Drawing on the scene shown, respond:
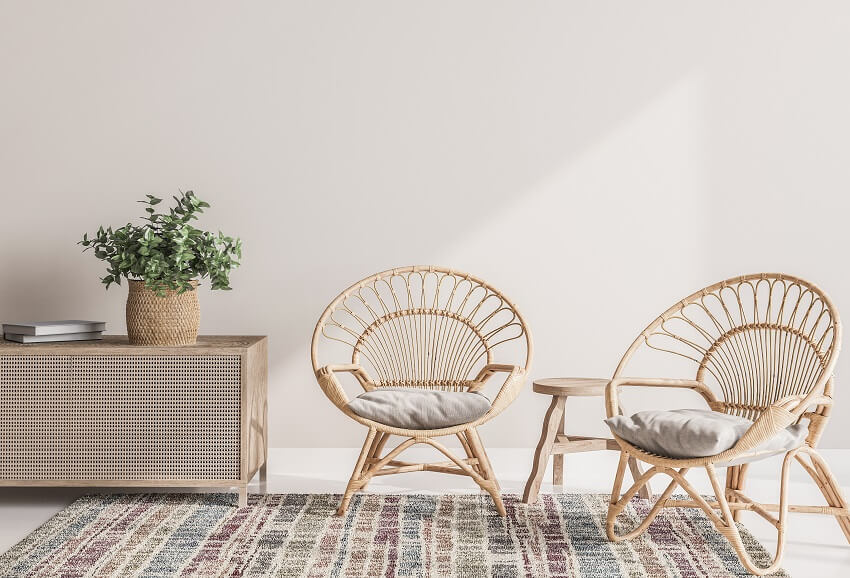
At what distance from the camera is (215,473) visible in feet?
10.0

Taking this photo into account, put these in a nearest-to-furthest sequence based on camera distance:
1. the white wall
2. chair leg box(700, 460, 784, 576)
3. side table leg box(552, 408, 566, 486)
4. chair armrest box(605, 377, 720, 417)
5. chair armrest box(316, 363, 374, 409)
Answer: chair leg box(700, 460, 784, 576) < chair armrest box(605, 377, 720, 417) < chair armrest box(316, 363, 374, 409) < side table leg box(552, 408, 566, 486) < the white wall

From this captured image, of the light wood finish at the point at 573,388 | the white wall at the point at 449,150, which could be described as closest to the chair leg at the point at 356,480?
the light wood finish at the point at 573,388

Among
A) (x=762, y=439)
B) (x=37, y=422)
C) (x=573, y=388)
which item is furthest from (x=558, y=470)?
(x=37, y=422)

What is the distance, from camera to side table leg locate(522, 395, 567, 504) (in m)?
3.16

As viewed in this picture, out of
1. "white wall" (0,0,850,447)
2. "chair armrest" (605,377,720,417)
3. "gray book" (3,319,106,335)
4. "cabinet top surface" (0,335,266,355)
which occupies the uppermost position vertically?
"white wall" (0,0,850,447)

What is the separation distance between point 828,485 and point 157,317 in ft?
7.63

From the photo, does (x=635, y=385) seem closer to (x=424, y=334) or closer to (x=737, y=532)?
(x=737, y=532)

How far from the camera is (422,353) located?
12.5 feet

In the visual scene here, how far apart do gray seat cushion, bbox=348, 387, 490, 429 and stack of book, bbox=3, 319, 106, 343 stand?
3.64 feet

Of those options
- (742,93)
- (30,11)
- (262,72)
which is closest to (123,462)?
(262,72)

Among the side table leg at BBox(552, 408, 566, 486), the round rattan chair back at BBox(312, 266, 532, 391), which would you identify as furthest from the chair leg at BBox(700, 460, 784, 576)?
the round rattan chair back at BBox(312, 266, 532, 391)

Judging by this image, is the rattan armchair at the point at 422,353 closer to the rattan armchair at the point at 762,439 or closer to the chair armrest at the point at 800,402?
the rattan armchair at the point at 762,439

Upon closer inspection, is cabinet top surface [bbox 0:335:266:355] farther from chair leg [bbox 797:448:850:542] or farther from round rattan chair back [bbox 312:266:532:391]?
chair leg [bbox 797:448:850:542]

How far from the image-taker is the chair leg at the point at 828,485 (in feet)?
8.52
